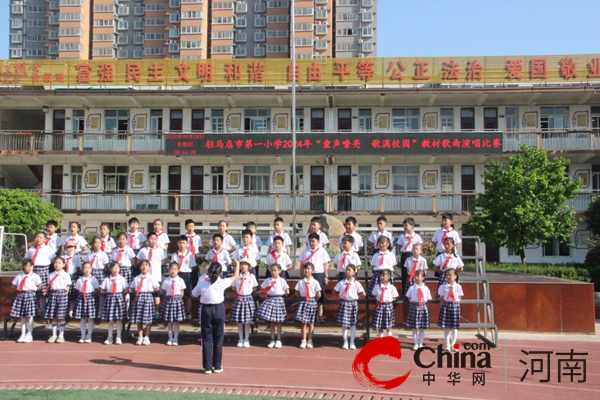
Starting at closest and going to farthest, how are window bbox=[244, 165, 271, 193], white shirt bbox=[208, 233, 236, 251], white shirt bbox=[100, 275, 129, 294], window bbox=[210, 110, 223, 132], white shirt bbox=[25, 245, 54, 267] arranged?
white shirt bbox=[100, 275, 129, 294], white shirt bbox=[208, 233, 236, 251], white shirt bbox=[25, 245, 54, 267], window bbox=[244, 165, 271, 193], window bbox=[210, 110, 223, 132]

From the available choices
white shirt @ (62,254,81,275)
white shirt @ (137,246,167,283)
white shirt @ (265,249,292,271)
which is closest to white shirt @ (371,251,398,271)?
white shirt @ (265,249,292,271)

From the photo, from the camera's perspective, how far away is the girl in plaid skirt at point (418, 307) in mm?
10023

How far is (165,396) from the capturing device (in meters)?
7.08

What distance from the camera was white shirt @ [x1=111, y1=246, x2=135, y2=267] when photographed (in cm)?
1091

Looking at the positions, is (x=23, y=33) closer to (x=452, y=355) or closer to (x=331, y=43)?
(x=331, y=43)

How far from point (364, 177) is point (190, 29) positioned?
5143 centimetres

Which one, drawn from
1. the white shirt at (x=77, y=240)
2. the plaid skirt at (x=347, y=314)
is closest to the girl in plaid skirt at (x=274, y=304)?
the plaid skirt at (x=347, y=314)

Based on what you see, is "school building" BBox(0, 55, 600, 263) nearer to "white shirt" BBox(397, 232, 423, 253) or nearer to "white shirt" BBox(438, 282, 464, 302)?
"white shirt" BBox(397, 232, 423, 253)

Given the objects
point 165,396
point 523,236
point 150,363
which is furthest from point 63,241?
point 523,236

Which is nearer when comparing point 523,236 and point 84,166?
point 523,236

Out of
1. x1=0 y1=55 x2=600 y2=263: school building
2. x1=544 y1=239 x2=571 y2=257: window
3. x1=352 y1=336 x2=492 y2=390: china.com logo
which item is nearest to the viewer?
x1=352 y1=336 x2=492 y2=390: china.com logo

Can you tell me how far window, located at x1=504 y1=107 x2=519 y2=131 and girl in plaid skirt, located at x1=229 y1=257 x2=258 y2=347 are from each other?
71.6 ft

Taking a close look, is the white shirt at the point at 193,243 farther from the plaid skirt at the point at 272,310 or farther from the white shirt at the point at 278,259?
the plaid skirt at the point at 272,310

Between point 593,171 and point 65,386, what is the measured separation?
89.3 ft
